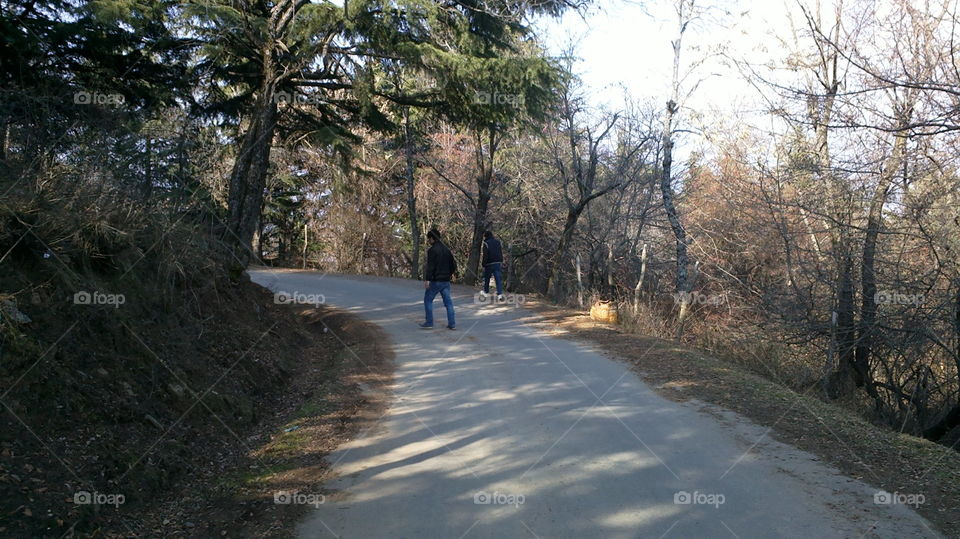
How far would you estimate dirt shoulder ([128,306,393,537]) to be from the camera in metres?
4.67

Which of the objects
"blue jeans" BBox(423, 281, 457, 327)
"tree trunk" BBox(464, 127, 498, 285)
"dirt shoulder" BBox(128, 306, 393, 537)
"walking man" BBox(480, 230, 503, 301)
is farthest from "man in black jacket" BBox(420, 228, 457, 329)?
"tree trunk" BBox(464, 127, 498, 285)

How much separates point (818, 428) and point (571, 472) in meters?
3.18

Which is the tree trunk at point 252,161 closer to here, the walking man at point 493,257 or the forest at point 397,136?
the forest at point 397,136

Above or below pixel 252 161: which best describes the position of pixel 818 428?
below

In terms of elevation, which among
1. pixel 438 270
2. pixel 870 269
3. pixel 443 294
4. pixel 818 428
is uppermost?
pixel 870 269

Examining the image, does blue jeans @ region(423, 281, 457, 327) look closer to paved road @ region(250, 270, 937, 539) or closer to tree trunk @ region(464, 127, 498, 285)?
paved road @ region(250, 270, 937, 539)

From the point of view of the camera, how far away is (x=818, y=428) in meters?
6.93

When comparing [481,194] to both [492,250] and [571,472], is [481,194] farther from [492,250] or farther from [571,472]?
[571,472]

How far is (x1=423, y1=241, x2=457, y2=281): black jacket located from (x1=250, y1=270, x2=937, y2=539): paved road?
11.1 ft

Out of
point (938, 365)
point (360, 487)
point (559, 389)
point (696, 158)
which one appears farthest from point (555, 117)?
point (360, 487)

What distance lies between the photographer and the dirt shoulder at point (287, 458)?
467 cm

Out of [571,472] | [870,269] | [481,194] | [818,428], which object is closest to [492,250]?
[481,194]

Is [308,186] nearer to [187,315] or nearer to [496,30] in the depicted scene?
[496,30]

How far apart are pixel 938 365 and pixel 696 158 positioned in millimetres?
12932
